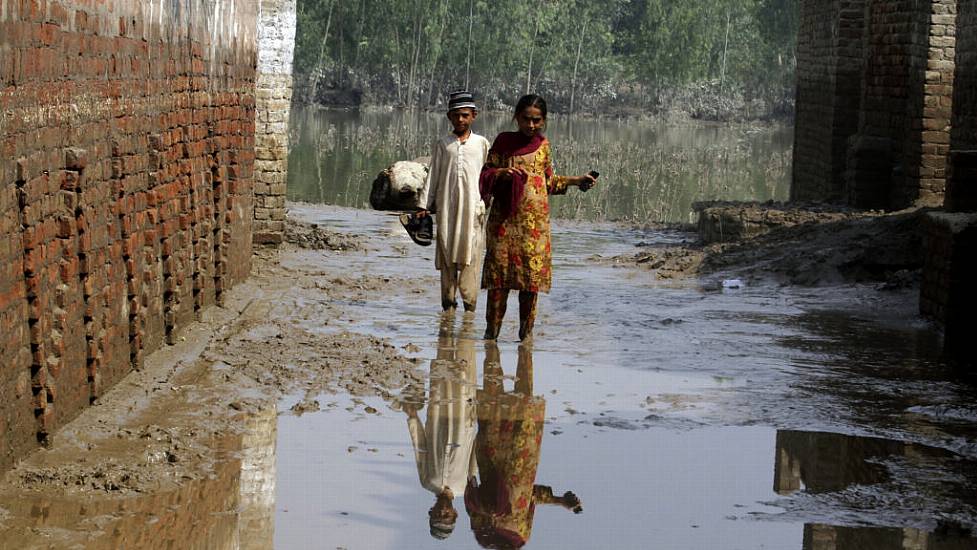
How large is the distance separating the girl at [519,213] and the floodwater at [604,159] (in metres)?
10.6

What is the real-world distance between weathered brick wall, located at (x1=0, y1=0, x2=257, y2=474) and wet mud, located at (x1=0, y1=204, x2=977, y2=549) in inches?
10.4

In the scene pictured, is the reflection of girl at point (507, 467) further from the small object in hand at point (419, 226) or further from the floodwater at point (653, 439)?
the small object in hand at point (419, 226)

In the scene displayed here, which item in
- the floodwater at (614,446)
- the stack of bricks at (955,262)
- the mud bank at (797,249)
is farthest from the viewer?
the mud bank at (797,249)

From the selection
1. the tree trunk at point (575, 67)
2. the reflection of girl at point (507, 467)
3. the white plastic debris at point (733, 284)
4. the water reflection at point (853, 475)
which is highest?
the tree trunk at point (575, 67)

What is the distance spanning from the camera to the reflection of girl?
4957 millimetres

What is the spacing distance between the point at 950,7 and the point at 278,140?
21.1ft

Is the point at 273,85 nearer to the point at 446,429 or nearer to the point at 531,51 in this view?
the point at 446,429

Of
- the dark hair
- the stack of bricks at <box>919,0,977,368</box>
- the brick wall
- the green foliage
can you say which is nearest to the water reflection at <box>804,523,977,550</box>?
the stack of bricks at <box>919,0,977,368</box>

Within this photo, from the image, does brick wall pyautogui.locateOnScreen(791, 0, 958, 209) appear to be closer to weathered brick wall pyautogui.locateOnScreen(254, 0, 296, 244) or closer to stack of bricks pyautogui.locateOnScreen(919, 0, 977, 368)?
stack of bricks pyautogui.locateOnScreen(919, 0, 977, 368)

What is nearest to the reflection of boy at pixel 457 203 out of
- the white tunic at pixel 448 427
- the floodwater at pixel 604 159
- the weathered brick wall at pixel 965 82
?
the white tunic at pixel 448 427

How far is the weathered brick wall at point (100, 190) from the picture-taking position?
5270 mm

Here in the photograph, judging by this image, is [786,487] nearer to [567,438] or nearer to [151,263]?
[567,438]

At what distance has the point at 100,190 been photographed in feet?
21.2

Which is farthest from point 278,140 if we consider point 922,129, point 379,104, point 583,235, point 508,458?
point 379,104
